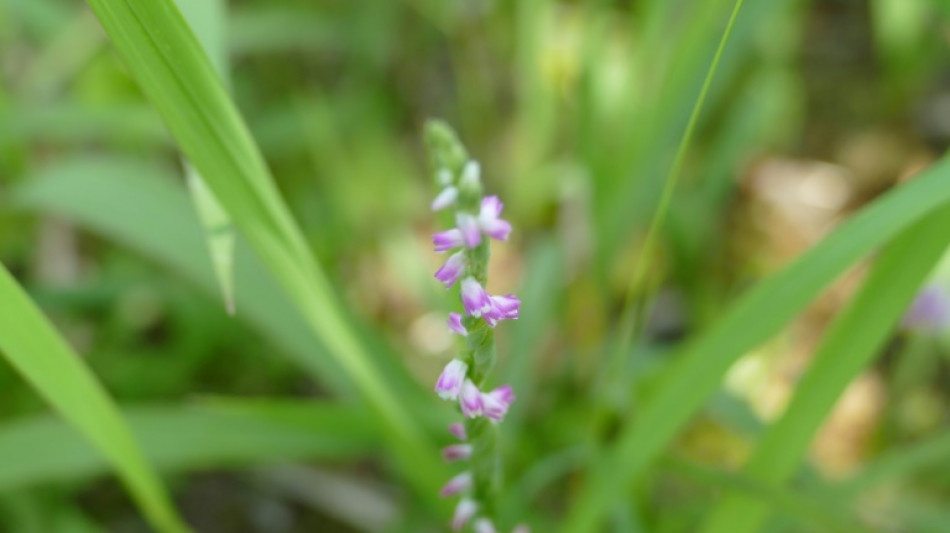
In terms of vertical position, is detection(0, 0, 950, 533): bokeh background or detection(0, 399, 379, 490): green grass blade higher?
detection(0, 0, 950, 533): bokeh background

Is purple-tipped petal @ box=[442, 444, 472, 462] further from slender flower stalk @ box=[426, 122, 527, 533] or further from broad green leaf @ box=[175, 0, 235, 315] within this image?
broad green leaf @ box=[175, 0, 235, 315]

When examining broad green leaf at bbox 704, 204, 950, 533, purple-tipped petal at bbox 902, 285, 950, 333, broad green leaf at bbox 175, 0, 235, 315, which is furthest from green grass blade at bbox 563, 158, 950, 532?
purple-tipped petal at bbox 902, 285, 950, 333

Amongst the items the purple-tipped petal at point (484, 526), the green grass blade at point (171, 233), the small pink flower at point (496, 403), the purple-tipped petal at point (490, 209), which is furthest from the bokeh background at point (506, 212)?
the purple-tipped petal at point (490, 209)

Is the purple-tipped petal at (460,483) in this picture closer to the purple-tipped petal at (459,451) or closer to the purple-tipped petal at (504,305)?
the purple-tipped petal at (459,451)

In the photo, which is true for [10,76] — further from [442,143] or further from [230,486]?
[442,143]

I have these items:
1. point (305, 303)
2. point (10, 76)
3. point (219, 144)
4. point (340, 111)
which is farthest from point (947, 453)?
point (10, 76)

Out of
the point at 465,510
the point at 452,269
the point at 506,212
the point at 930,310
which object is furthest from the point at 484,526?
the point at 506,212

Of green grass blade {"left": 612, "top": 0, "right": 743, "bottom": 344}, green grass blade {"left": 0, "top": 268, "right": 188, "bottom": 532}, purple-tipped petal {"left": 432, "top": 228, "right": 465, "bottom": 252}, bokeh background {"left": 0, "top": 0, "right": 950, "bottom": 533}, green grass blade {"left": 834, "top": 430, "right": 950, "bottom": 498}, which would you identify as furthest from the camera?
bokeh background {"left": 0, "top": 0, "right": 950, "bottom": 533}
